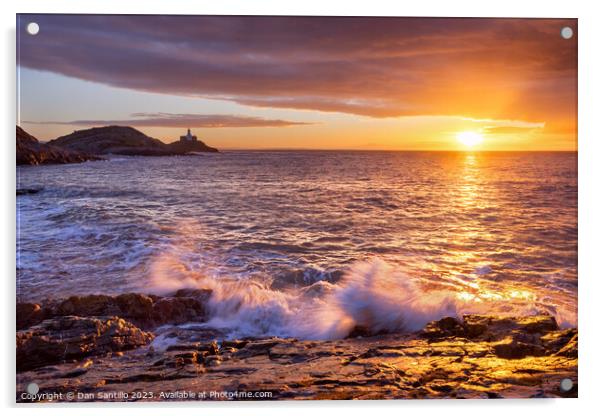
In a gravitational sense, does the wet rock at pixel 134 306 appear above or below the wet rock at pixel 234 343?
above

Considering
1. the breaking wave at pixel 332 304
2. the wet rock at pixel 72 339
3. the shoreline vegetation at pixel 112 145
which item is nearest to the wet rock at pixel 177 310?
the breaking wave at pixel 332 304

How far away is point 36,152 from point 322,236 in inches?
95.5

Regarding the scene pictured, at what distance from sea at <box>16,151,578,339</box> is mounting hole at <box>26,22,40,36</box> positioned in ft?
3.42

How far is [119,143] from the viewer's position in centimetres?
411

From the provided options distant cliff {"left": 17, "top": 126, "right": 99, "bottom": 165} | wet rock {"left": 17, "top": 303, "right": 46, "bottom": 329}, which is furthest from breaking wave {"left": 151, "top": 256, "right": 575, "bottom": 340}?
distant cliff {"left": 17, "top": 126, "right": 99, "bottom": 165}

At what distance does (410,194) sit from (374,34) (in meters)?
1.42

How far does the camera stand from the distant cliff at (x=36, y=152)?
12.2 feet

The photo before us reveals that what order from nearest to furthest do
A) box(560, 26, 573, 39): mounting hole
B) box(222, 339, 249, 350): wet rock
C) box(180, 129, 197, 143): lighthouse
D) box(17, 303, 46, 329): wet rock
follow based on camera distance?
box(17, 303, 46, 329): wet rock → box(222, 339, 249, 350): wet rock → box(560, 26, 573, 39): mounting hole → box(180, 129, 197, 143): lighthouse

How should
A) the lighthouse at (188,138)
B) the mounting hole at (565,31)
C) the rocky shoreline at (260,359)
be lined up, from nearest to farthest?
the rocky shoreline at (260,359) < the mounting hole at (565,31) < the lighthouse at (188,138)

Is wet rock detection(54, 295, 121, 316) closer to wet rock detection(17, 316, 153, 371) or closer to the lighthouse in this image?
wet rock detection(17, 316, 153, 371)

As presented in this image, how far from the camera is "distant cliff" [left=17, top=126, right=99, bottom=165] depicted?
12.2 ft

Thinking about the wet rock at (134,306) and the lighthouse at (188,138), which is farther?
the lighthouse at (188,138)

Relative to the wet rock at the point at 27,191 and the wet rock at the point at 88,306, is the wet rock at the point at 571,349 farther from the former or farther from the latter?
the wet rock at the point at 27,191
